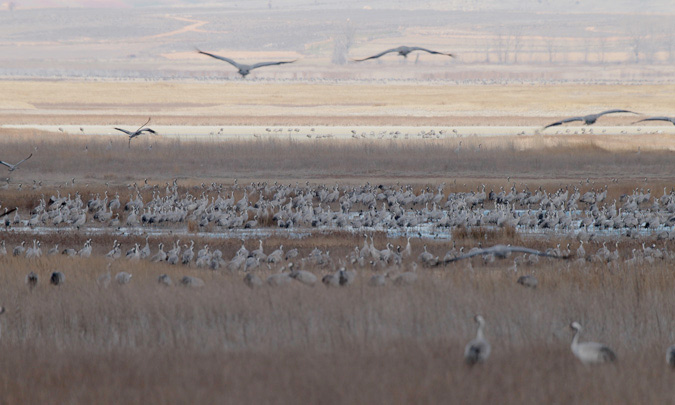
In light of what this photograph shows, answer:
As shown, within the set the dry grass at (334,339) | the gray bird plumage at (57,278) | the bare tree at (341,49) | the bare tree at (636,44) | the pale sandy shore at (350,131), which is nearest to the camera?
the dry grass at (334,339)

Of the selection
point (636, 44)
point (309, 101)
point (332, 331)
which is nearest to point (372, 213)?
point (332, 331)

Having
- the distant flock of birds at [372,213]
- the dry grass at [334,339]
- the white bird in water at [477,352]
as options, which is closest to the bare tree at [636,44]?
the distant flock of birds at [372,213]

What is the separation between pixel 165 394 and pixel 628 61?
→ 16507cm

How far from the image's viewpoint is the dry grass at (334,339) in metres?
8.51

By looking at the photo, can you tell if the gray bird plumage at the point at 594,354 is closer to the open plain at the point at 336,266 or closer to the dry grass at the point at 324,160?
the open plain at the point at 336,266

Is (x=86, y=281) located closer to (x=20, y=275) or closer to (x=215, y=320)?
(x=20, y=275)

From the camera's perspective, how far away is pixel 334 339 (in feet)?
34.3

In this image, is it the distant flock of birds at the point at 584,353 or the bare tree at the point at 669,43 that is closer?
the distant flock of birds at the point at 584,353

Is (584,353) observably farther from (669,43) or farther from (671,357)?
(669,43)

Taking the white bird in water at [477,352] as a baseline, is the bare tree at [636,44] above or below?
above

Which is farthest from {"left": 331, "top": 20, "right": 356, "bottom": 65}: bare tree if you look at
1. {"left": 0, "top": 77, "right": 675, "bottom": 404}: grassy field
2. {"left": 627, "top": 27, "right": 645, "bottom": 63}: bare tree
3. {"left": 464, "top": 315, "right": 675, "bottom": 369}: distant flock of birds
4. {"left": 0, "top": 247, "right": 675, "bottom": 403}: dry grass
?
{"left": 464, "top": 315, "right": 675, "bottom": 369}: distant flock of birds

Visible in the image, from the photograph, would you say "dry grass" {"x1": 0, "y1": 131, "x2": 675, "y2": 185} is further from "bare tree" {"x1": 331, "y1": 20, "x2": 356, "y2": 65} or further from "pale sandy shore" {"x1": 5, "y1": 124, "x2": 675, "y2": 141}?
"bare tree" {"x1": 331, "y1": 20, "x2": 356, "y2": 65}

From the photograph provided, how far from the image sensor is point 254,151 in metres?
35.9

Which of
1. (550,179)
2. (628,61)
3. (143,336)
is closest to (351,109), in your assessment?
(550,179)
